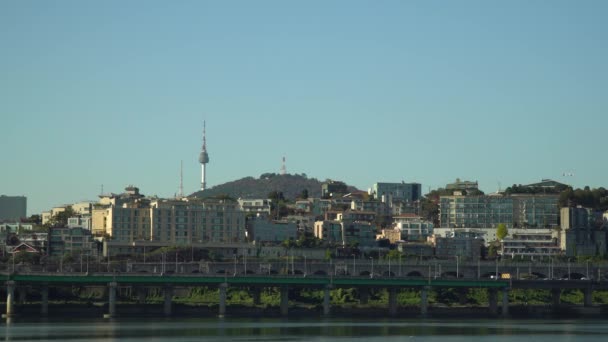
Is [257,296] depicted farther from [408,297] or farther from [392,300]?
[408,297]

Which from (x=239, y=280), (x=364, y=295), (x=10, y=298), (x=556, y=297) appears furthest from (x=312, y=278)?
(x=10, y=298)

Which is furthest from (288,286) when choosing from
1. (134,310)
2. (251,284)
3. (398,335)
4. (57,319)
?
(398,335)

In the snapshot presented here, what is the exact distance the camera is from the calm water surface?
108 metres

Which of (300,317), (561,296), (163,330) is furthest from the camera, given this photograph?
(561,296)

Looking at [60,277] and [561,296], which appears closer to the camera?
[60,277]

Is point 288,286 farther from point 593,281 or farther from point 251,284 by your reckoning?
point 593,281

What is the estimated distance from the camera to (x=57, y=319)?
438 feet

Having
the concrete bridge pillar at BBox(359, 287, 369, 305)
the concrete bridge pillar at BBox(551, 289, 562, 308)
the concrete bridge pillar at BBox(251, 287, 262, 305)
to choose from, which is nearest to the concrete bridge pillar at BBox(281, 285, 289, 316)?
the concrete bridge pillar at BBox(251, 287, 262, 305)

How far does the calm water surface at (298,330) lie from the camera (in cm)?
10800

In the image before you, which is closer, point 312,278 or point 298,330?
point 298,330

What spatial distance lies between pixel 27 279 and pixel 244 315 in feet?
74.0

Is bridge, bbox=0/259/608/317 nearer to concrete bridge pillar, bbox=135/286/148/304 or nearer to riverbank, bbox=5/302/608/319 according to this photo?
riverbank, bbox=5/302/608/319

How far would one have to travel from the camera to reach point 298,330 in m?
118

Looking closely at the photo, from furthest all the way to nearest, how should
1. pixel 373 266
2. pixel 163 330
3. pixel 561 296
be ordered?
1. pixel 373 266
2. pixel 561 296
3. pixel 163 330
